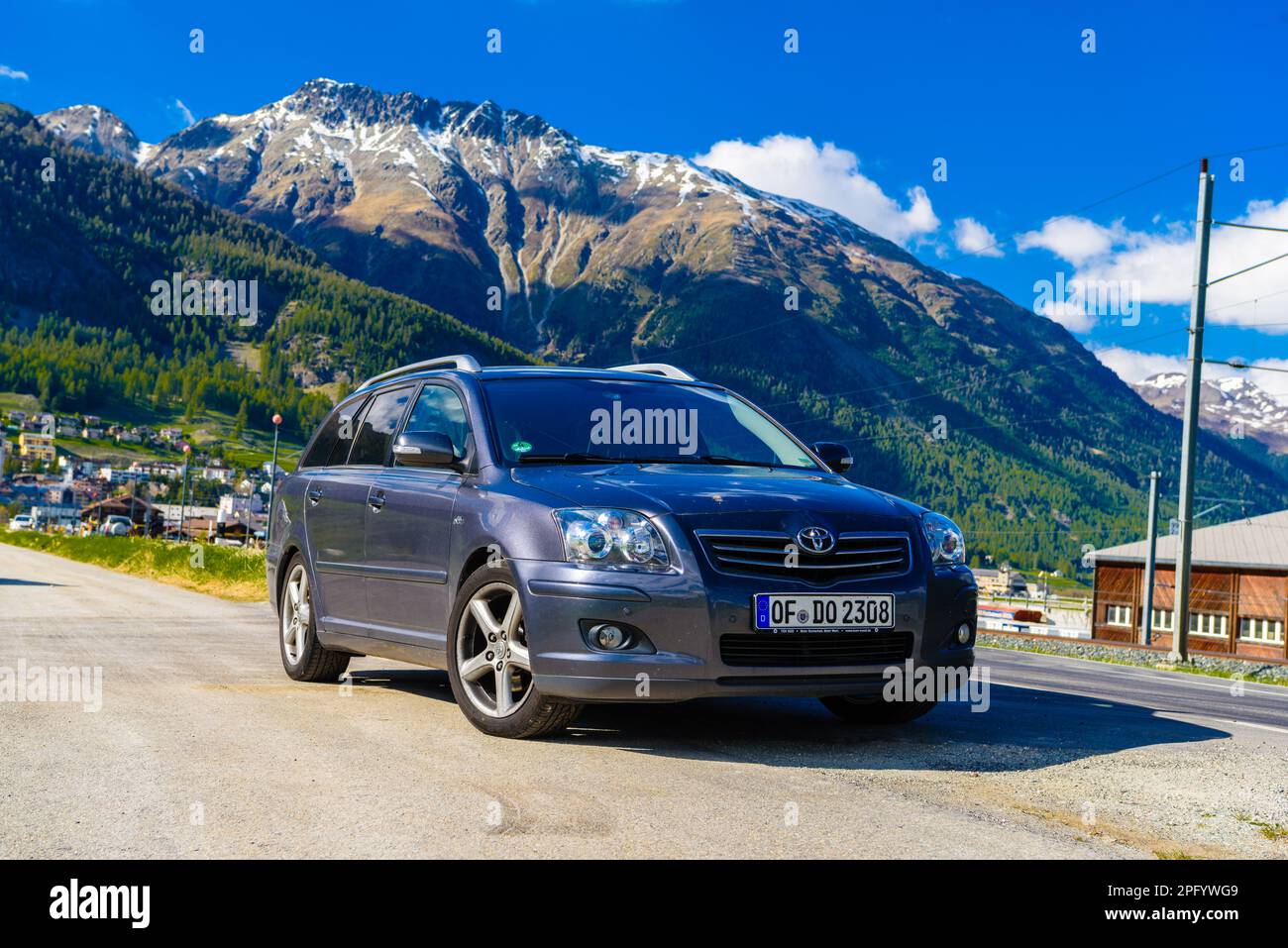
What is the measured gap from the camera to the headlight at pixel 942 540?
5.86 meters

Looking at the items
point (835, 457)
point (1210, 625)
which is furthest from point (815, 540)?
point (1210, 625)

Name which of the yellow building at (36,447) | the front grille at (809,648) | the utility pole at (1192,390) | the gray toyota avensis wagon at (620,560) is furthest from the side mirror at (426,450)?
the yellow building at (36,447)

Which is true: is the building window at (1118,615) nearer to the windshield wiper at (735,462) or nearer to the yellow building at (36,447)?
the windshield wiper at (735,462)

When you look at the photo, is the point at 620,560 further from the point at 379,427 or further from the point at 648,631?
the point at 379,427

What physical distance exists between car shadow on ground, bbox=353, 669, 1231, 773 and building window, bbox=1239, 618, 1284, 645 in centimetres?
5385

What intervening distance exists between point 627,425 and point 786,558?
5.36 ft

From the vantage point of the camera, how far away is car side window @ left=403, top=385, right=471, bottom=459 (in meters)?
6.54

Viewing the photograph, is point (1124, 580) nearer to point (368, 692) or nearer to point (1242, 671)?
point (1242, 671)

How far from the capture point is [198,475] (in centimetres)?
17800

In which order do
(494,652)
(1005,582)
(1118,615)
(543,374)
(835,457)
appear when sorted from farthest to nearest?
(1005,582) < (1118,615) < (835,457) < (543,374) < (494,652)

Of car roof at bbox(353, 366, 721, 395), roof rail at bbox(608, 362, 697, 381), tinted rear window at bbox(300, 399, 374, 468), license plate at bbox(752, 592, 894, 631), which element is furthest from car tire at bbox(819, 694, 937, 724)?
tinted rear window at bbox(300, 399, 374, 468)

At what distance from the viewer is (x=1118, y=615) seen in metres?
62.9
